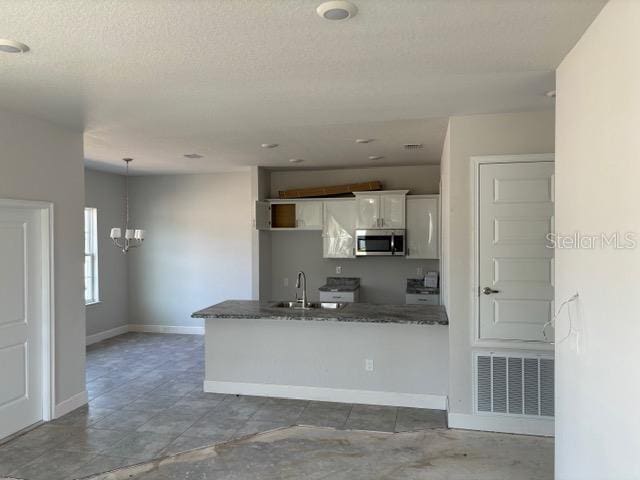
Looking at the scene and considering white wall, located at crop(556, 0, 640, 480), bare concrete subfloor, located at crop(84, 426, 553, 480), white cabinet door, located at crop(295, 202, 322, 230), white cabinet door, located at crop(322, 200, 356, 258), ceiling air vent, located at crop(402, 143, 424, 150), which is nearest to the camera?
white wall, located at crop(556, 0, 640, 480)

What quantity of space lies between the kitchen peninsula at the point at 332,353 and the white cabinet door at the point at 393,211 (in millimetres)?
1812

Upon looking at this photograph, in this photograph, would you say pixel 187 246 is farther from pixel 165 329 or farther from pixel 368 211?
pixel 368 211

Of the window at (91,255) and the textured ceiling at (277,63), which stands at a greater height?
the textured ceiling at (277,63)

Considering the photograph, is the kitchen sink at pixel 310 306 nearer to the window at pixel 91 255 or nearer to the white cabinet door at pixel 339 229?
the white cabinet door at pixel 339 229

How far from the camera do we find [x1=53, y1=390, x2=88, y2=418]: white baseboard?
4.09 m

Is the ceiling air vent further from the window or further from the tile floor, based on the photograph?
the window

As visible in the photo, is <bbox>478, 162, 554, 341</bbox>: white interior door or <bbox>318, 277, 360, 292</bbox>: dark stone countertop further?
<bbox>318, 277, 360, 292</bbox>: dark stone countertop

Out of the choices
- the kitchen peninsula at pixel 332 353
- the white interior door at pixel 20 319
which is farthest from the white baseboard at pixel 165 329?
the white interior door at pixel 20 319

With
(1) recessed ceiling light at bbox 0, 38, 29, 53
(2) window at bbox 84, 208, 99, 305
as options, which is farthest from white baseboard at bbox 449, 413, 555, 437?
(2) window at bbox 84, 208, 99, 305

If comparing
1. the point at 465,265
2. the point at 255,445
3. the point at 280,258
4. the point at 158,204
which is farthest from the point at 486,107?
the point at 158,204

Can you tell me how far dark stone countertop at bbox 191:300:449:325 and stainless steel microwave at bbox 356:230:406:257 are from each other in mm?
1587

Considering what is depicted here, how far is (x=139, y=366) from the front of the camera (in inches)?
223

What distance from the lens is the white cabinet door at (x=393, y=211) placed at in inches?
247

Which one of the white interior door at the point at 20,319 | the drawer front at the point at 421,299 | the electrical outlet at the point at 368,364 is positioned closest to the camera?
the white interior door at the point at 20,319
